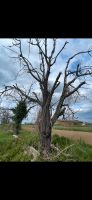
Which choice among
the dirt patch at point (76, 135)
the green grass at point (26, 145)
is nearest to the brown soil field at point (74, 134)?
the dirt patch at point (76, 135)

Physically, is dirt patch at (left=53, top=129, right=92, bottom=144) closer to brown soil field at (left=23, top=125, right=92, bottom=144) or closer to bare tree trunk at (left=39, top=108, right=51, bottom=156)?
brown soil field at (left=23, top=125, right=92, bottom=144)

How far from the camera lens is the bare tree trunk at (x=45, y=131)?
29.3ft

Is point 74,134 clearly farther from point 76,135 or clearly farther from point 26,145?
point 26,145

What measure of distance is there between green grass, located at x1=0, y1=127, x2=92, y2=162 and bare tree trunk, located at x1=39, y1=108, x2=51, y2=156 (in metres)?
0.18

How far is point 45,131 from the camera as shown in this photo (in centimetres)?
909

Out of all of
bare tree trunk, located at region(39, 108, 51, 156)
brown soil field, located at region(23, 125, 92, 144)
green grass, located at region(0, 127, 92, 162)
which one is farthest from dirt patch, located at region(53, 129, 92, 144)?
bare tree trunk, located at region(39, 108, 51, 156)

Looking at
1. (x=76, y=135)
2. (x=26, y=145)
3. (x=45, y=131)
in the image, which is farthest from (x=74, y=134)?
(x=26, y=145)

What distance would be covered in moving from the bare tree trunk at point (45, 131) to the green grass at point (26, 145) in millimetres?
179

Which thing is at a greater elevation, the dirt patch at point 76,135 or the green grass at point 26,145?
the dirt patch at point 76,135

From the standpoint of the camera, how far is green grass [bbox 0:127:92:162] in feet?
29.4

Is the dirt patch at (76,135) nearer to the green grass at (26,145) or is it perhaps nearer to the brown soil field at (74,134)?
the brown soil field at (74,134)

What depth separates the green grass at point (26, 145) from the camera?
8966 millimetres
